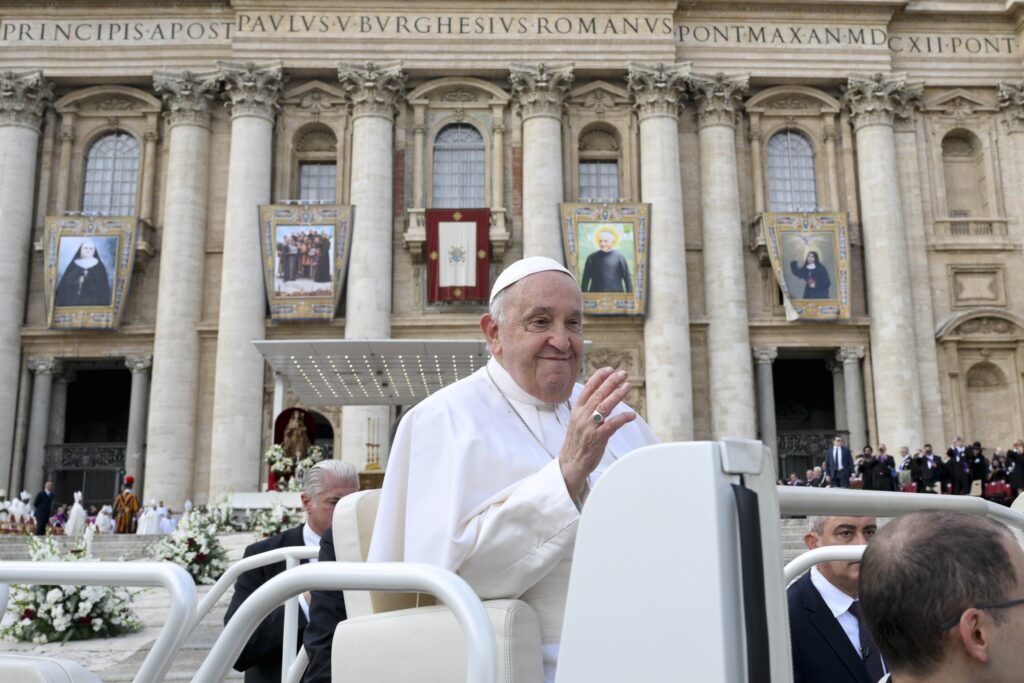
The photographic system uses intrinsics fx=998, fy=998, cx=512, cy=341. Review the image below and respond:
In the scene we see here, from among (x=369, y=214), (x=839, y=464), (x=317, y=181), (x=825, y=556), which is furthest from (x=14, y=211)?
(x=825, y=556)

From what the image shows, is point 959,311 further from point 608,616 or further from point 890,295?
point 608,616

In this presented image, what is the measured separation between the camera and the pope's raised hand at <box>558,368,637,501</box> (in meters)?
2.14

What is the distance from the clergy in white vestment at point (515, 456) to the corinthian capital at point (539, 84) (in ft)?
73.5

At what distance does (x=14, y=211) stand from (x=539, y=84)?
13.0 m

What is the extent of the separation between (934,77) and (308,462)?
18.6 metres

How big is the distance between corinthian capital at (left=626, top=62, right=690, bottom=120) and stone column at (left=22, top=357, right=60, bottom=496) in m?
15.6

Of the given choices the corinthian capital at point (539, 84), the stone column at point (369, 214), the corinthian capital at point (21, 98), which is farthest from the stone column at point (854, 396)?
the corinthian capital at point (21, 98)

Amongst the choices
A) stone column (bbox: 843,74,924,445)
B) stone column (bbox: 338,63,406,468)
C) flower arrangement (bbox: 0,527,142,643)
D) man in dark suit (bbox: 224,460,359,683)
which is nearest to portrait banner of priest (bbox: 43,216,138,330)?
stone column (bbox: 338,63,406,468)

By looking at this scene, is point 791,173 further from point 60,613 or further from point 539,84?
point 60,613

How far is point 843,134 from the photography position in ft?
84.0

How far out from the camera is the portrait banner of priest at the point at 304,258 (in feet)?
76.8

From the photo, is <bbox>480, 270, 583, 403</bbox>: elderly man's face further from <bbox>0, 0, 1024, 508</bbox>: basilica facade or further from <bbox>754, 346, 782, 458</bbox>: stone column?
<bbox>754, 346, 782, 458</bbox>: stone column

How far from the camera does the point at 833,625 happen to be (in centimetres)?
315

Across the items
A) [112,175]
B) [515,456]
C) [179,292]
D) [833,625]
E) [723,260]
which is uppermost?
[112,175]
